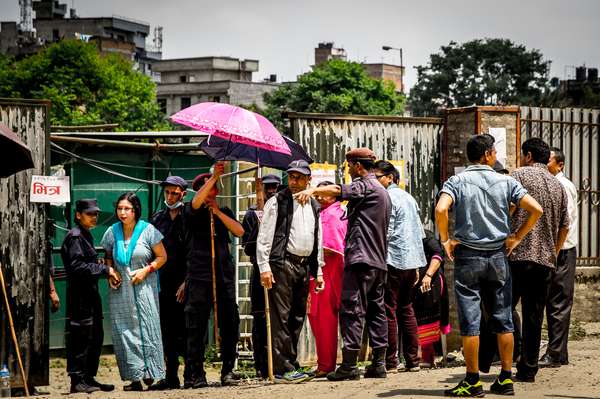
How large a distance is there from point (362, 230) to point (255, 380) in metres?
1.83

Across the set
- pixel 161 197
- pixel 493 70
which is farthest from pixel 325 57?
pixel 161 197

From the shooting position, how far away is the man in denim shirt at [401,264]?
10891mm

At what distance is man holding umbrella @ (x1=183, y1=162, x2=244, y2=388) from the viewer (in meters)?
10.3

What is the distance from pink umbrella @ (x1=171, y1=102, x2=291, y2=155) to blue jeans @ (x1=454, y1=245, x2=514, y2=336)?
2.25m

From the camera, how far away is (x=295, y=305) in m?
10.3

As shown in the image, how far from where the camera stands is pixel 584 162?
15109 mm

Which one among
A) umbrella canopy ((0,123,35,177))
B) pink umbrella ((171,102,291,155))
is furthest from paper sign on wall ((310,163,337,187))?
umbrella canopy ((0,123,35,177))

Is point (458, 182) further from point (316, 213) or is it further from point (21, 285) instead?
point (21, 285)

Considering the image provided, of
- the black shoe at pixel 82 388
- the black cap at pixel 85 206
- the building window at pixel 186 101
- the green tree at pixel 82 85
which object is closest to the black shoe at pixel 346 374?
the black shoe at pixel 82 388

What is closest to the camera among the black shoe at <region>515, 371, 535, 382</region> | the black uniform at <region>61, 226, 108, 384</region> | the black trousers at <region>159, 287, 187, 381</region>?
the black shoe at <region>515, 371, 535, 382</region>

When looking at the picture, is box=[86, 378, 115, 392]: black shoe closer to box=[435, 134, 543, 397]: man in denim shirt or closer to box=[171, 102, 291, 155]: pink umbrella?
box=[171, 102, 291, 155]: pink umbrella

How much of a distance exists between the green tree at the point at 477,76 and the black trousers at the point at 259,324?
256 feet

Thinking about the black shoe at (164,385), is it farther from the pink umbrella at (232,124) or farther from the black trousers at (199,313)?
the pink umbrella at (232,124)

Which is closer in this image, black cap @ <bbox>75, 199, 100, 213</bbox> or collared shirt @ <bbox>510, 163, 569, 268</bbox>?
collared shirt @ <bbox>510, 163, 569, 268</bbox>
